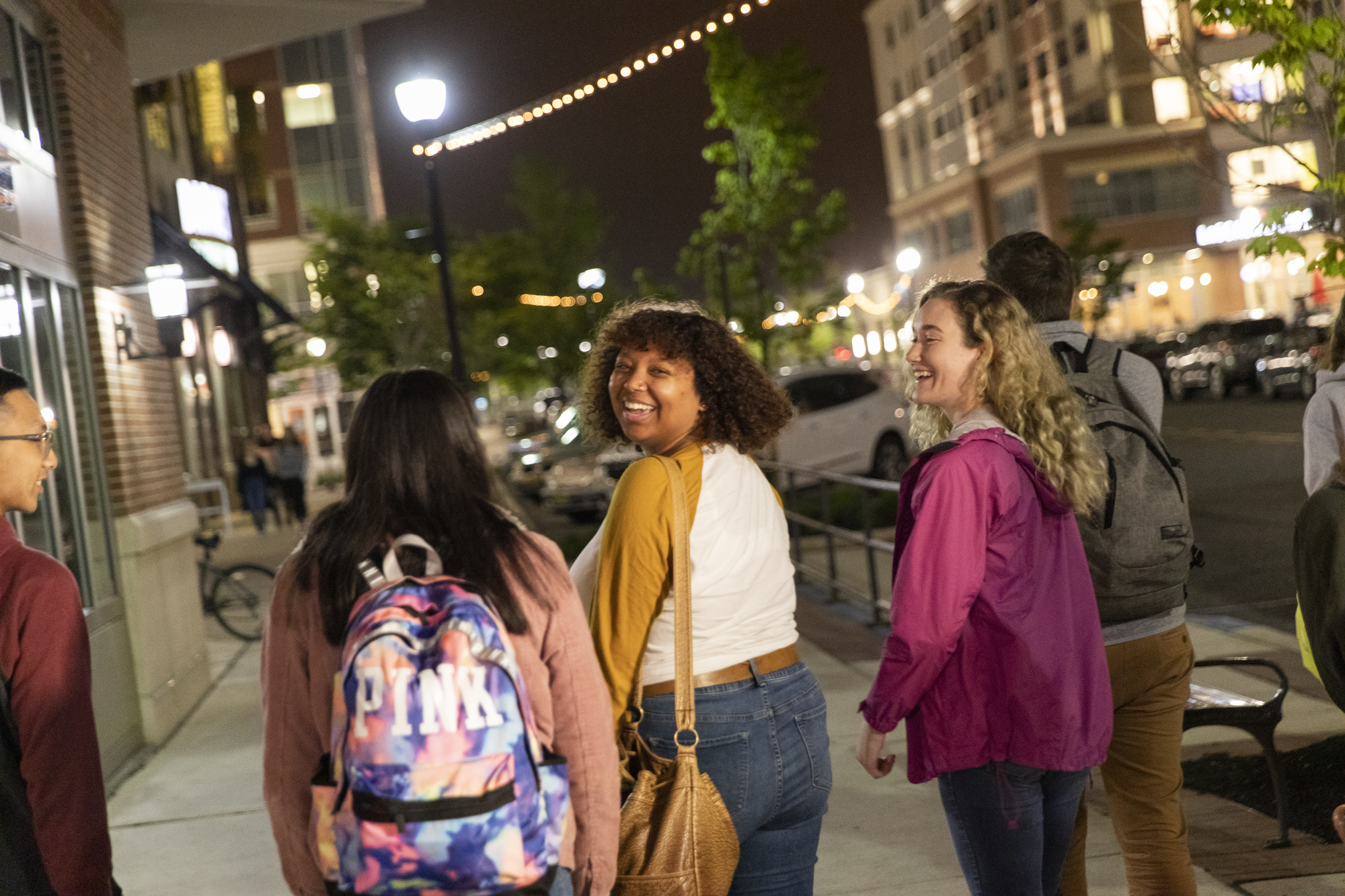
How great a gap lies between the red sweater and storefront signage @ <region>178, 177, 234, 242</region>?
1685cm

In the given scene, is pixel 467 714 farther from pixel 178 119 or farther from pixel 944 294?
pixel 178 119

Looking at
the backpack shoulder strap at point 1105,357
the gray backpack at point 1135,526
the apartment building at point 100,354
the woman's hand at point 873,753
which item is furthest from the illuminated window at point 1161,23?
the apartment building at point 100,354

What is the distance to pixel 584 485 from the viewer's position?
18.8m

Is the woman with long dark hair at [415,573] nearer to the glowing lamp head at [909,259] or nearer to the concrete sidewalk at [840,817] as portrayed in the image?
the concrete sidewalk at [840,817]

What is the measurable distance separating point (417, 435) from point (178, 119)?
1004 inches

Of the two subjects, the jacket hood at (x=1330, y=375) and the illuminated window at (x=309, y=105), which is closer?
the jacket hood at (x=1330, y=375)

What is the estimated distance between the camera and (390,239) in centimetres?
4169

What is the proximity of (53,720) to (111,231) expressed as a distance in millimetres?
6941

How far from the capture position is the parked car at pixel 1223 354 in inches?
1258

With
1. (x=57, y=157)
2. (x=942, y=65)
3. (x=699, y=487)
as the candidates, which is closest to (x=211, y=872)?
(x=699, y=487)

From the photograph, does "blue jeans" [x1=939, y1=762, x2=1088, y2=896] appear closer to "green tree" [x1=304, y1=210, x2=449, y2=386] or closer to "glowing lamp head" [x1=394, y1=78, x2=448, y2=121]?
"glowing lamp head" [x1=394, y1=78, x2=448, y2=121]

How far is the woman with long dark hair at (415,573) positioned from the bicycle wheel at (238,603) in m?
10.1

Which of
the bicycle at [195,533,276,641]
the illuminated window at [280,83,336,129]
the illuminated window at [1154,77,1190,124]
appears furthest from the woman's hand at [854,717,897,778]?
the illuminated window at [280,83,336,129]

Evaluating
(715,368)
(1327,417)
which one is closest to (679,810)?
(715,368)
